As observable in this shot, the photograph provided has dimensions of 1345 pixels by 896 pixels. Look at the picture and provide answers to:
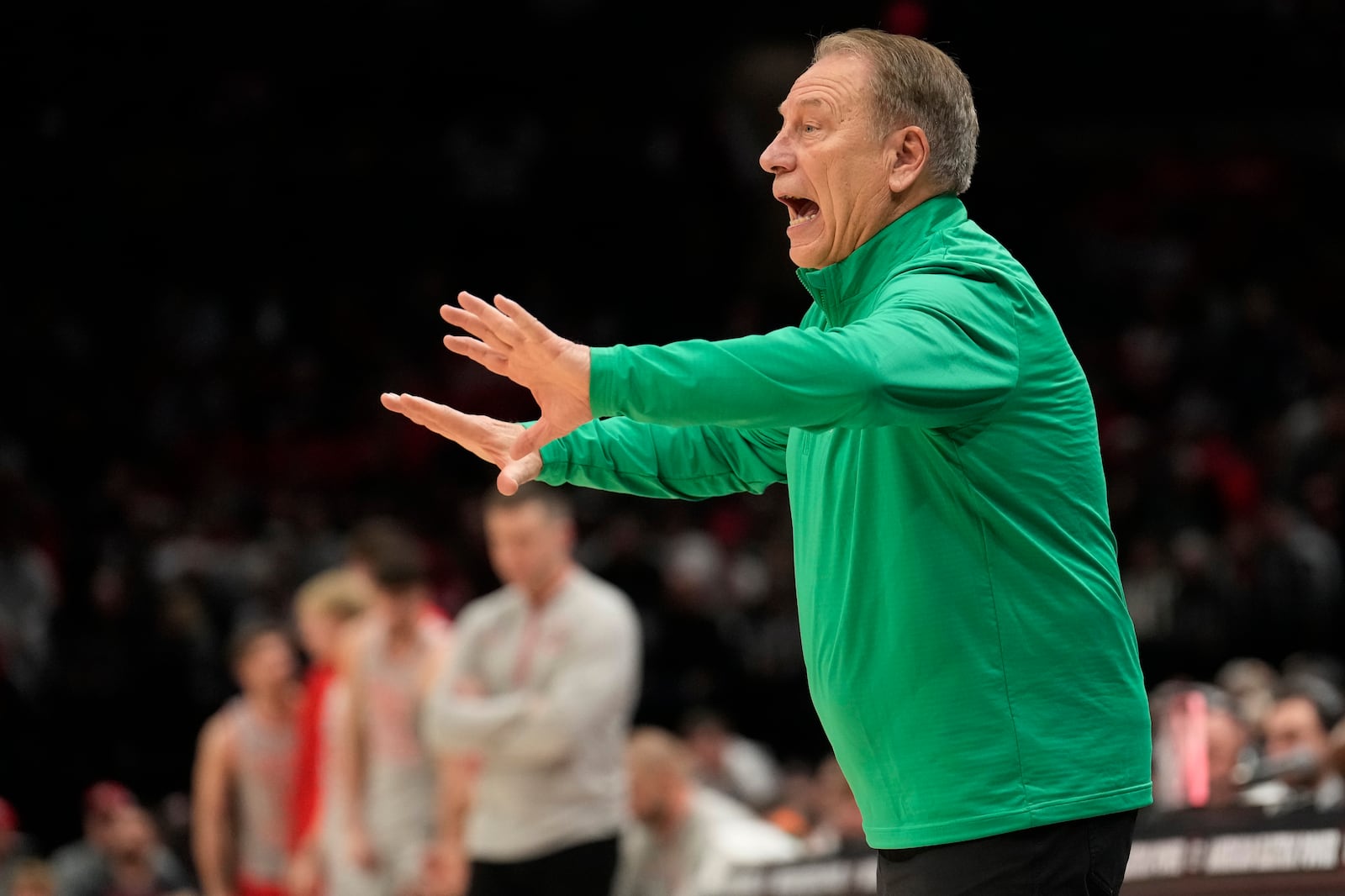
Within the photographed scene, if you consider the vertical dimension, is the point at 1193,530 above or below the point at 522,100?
below

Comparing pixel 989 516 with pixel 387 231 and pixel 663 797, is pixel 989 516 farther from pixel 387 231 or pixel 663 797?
pixel 387 231

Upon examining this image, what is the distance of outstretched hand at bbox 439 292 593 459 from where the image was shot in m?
2.12

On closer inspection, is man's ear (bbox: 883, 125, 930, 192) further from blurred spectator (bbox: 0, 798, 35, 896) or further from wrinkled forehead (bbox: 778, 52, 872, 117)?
blurred spectator (bbox: 0, 798, 35, 896)

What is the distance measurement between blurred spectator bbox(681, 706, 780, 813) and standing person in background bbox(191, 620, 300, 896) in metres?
2.69

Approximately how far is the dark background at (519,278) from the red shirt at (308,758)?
7.01 ft

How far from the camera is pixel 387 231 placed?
49.7ft

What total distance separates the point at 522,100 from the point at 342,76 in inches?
82.1

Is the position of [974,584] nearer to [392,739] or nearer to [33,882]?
[392,739]

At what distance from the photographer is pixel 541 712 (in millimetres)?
5570

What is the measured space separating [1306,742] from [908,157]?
447 centimetres

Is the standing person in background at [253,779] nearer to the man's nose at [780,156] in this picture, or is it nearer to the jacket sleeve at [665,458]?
the jacket sleeve at [665,458]

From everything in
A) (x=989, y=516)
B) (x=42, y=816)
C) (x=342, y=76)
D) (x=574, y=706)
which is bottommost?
(x=42, y=816)

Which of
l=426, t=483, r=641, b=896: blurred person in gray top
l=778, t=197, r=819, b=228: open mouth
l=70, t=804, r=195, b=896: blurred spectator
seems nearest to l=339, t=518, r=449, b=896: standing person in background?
l=426, t=483, r=641, b=896: blurred person in gray top

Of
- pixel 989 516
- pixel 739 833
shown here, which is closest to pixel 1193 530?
pixel 739 833
